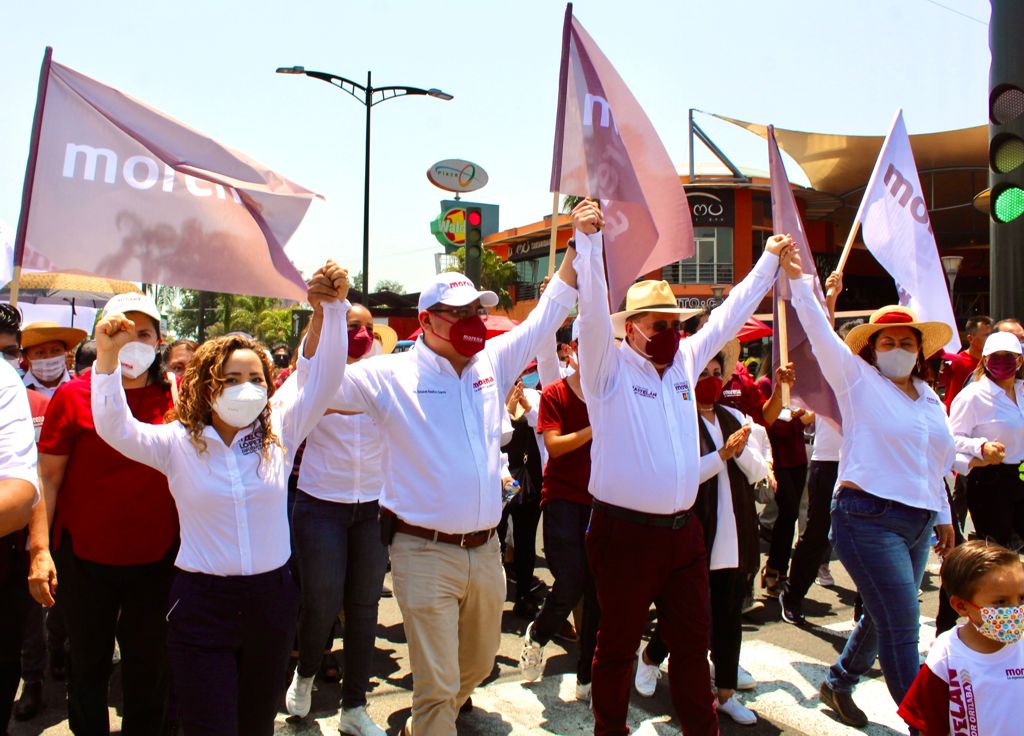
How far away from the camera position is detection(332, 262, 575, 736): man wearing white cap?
11.6 ft

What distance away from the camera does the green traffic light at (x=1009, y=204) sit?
5.84 meters

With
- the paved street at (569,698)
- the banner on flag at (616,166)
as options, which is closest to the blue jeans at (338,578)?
the paved street at (569,698)

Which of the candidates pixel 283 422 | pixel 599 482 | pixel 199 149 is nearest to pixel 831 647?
pixel 599 482

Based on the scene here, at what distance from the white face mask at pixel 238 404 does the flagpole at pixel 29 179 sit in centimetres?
137

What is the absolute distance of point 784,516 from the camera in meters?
7.01

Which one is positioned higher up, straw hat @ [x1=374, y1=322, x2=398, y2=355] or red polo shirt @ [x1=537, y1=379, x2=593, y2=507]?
straw hat @ [x1=374, y1=322, x2=398, y2=355]

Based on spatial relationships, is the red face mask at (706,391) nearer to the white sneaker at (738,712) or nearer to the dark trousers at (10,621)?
the white sneaker at (738,712)

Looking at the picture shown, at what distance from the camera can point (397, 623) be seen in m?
6.32

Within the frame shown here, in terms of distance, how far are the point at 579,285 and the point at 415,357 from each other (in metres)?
0.76

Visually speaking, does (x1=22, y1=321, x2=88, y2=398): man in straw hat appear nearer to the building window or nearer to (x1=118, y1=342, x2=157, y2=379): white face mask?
(x1=118, y1=342, x2=157, y2=379): white face mask

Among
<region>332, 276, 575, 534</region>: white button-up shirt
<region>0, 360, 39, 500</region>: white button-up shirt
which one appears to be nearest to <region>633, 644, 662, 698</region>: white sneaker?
<region>332, 276, 575, 534</region>: white button-up shirt

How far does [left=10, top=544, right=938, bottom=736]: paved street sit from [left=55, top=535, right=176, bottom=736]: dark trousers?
0.90 m

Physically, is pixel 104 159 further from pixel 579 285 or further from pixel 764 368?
pixel 764 368

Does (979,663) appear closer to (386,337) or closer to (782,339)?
(782,339)
